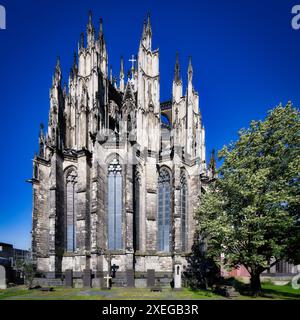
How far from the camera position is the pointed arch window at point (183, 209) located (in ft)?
104

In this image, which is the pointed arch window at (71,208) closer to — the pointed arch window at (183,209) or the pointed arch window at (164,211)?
the pointed arch window at (164,211)

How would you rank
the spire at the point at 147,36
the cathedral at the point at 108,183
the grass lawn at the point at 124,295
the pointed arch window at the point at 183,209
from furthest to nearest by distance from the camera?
the spire at the point at 147,36
the pointed arch window at the point at 183,209
the cathedral at the point at 108,183
the grass lawn at the point at 124,295

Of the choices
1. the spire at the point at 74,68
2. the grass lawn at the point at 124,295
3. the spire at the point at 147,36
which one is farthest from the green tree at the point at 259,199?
the spire at the point at 74,68

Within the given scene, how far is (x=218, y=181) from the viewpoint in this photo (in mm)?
22266

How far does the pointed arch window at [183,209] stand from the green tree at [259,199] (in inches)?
372

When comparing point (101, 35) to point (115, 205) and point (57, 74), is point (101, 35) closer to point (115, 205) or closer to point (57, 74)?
point (57, 74)

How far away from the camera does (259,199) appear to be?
757 inches

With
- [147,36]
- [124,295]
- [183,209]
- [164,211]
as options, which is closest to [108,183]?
[164,211]

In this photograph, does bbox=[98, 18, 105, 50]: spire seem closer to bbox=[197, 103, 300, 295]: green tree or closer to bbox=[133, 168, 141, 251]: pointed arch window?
bbox=[133, 168, 141, 251]: pointed arch window

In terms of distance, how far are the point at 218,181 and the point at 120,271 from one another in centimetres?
1307

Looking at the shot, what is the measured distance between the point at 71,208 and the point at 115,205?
5197 millimetres
